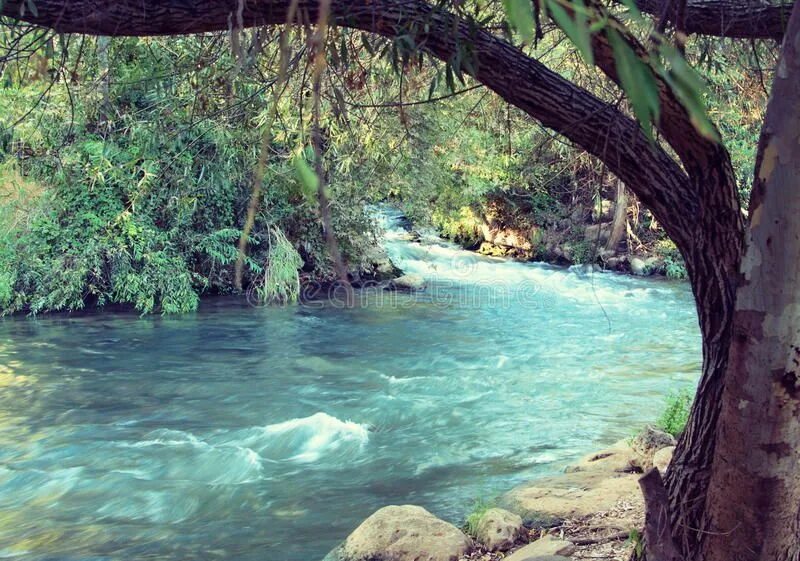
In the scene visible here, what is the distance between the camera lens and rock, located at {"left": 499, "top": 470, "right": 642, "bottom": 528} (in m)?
5.36

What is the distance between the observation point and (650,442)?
6410mm

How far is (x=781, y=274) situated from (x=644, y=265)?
16497mm

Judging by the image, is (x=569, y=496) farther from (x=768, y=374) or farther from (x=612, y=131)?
(x=612, y=131)

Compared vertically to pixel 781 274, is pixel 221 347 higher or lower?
lower

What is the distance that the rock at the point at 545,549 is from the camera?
440 centimetres

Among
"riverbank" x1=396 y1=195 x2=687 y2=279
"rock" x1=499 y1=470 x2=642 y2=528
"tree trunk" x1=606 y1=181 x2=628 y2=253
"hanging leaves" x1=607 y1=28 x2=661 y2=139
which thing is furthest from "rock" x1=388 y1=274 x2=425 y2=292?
"hanging leaves" x1=607 y1=28 x2=661 y2=139

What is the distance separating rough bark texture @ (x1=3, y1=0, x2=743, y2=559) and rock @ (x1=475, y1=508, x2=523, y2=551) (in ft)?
6.52

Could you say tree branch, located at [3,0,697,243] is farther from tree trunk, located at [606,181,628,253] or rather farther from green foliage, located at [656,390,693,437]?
tree trunk, located at [606,181,628,253]

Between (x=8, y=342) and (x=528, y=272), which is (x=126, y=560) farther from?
(x=528, y=272)

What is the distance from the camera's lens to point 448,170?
1938cm

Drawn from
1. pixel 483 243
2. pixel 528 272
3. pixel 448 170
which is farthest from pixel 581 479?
pixel 483 243

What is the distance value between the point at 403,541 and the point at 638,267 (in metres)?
14.7

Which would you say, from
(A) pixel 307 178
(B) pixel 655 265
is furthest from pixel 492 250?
(A) pixel 307 178

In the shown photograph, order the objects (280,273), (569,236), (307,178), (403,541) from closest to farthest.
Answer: (307,178) → (403,541) → (280,273) → (569,236)
